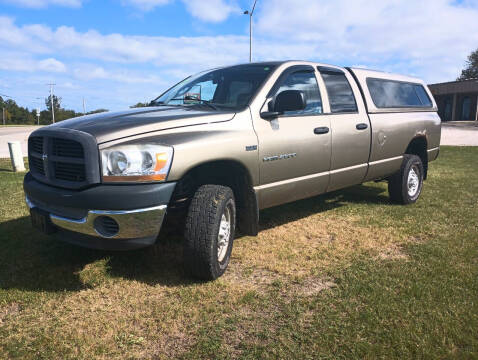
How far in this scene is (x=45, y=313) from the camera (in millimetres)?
2785

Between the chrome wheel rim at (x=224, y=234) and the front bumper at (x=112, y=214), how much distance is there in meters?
0.66

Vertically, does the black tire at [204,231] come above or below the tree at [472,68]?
below

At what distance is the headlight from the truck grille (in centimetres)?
9

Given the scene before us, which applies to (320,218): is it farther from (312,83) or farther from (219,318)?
(219,318)

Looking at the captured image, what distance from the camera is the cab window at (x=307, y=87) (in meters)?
3.95

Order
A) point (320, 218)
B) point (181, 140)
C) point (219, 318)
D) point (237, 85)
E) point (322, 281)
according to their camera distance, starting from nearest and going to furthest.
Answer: point (219, 318)
point (181, 140)
point (322, 281)
point (237, 85)
point (320, 218)

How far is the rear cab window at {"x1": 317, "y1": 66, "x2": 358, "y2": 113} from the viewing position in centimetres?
444

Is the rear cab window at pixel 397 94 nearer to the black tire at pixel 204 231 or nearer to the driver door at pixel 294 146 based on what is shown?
the driver door at pixel 294 146

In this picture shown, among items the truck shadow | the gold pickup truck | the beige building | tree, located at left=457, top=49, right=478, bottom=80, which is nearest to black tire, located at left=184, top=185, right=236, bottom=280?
the gold pickup truck

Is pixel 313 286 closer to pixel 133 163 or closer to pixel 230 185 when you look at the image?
pixel 230 185

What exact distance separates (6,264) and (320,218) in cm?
363

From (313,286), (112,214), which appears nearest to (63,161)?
(112,214)

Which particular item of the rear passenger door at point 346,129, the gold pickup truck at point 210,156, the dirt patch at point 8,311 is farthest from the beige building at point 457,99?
the dirt patch at point 8,311

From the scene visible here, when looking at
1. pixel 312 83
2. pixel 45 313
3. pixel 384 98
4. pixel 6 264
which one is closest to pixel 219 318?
pixel 45 313
